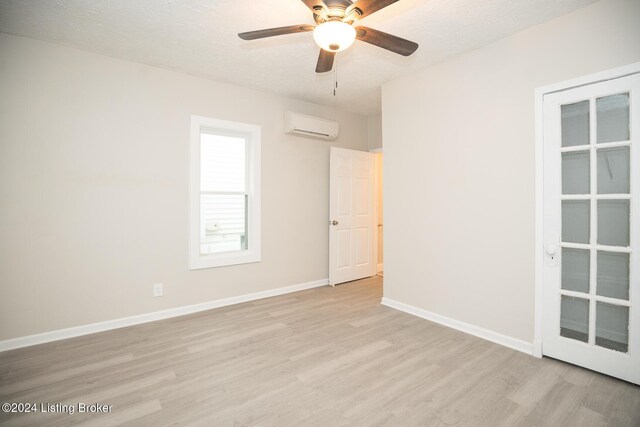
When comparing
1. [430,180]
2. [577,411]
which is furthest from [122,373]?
[430,180]

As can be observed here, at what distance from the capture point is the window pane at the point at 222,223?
374 centimetres

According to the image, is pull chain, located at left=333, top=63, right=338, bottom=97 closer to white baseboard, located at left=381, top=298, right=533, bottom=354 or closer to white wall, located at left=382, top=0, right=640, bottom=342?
white wall, located at left=382, top=0, right=640, bottom=342

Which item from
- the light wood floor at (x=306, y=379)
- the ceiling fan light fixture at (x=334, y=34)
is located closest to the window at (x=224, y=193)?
the light wood floor at (x=306, y=379)

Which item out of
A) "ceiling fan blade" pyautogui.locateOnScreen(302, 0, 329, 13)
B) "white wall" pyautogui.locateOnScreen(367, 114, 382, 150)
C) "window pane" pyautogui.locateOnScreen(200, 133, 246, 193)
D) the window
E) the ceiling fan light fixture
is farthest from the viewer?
"white wall" pyautogui.locateOnScreen(367, 114, 382, 150)

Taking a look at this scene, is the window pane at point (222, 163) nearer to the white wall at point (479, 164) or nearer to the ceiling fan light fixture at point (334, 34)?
the white wall at point (479, 164)

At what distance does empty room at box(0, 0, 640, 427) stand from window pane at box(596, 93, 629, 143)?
1 cm

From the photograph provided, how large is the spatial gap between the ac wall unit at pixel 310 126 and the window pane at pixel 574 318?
329 centimetres

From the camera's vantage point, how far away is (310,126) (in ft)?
13.9

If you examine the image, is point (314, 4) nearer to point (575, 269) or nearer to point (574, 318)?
point (575, 269)

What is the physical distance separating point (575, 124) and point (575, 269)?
3.68ft

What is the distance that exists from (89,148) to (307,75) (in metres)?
2.37

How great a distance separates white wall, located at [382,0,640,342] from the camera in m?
2.33

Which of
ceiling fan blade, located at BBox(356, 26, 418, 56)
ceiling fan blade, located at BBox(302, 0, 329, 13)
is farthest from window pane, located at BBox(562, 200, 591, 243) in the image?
ceiling fan blade, located at BBox(302, 0, 329, 13)

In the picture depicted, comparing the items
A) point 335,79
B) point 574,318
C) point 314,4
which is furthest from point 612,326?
point 335,79
